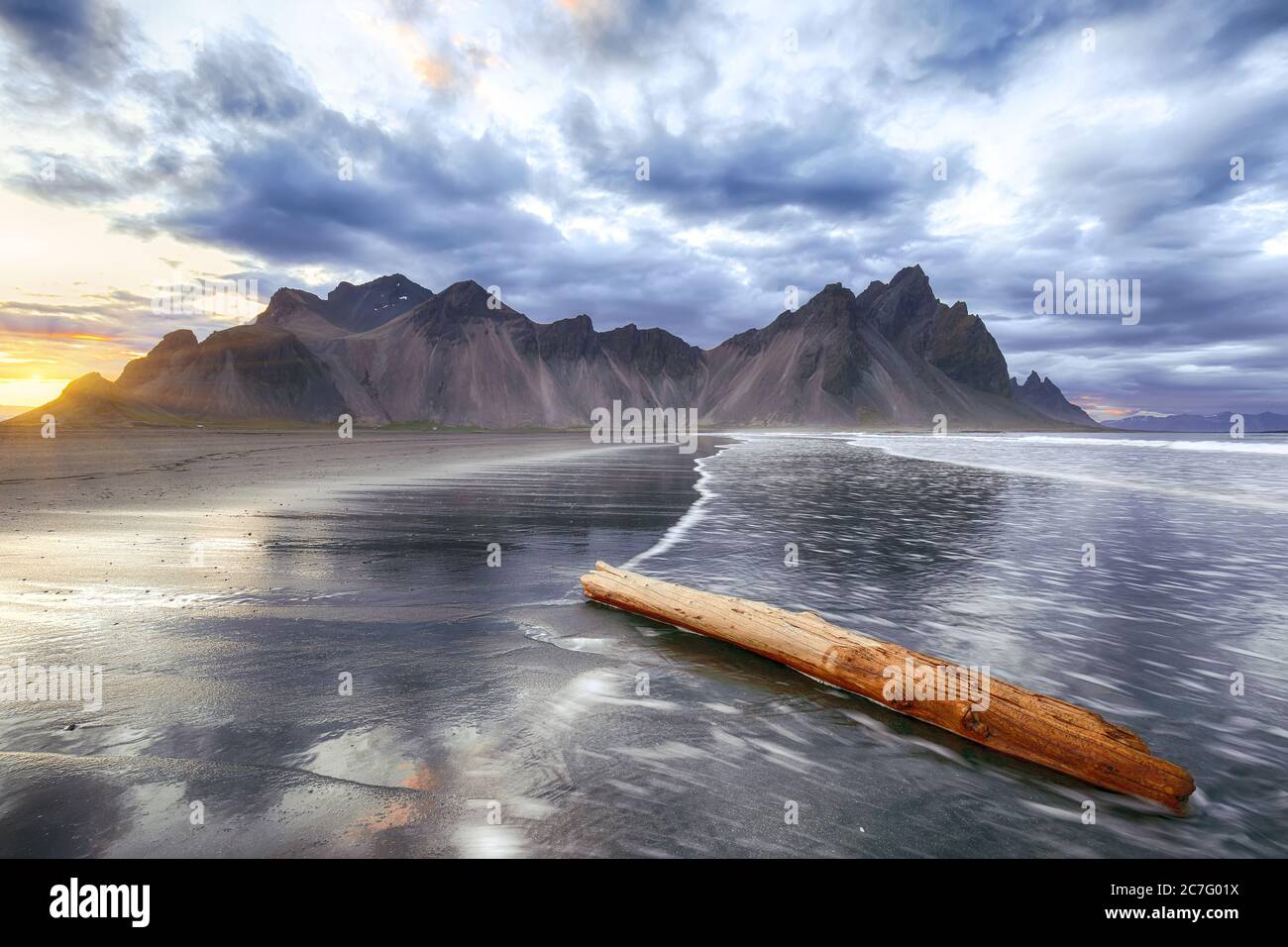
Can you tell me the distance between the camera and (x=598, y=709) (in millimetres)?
5824

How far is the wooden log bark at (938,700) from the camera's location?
15.1ft

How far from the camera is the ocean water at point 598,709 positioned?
13.2ft

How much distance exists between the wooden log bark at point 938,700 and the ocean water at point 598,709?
0.17m

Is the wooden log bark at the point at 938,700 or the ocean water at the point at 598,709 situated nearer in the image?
the ocean water at the point at 598,709

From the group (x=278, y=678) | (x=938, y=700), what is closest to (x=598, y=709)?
(x=938, y=700)

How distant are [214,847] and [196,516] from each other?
1603 centimetres

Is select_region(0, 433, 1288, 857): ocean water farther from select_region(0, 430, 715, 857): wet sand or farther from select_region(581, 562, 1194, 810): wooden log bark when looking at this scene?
select_region(581, 562, 1194, 810): wooden log bark

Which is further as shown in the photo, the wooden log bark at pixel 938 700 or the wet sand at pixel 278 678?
the wooden log bark at pixel 938 700

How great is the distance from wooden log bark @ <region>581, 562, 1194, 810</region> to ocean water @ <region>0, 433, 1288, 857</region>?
0.17 metres

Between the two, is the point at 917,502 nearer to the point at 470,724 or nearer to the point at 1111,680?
the point at 1111,680

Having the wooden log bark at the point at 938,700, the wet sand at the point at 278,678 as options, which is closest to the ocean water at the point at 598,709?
the wet sand at the point at 278,678

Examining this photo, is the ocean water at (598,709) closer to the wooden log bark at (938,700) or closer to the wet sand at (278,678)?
the wet sand at (278,678)
